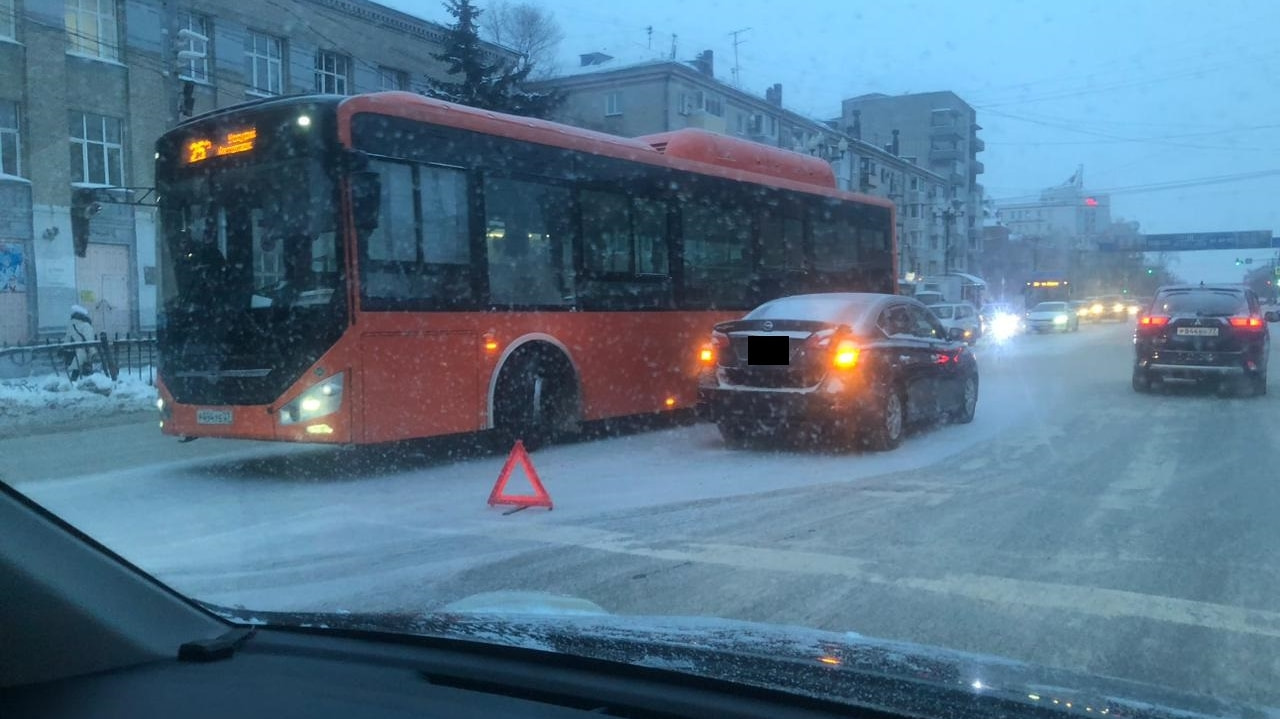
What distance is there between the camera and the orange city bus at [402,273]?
28.9ft

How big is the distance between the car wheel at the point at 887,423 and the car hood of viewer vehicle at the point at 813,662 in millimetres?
7411

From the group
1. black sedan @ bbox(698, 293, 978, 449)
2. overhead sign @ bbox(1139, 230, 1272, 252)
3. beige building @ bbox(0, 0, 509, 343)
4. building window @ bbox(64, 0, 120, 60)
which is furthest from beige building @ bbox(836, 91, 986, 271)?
black sedan @ bbox(698, 293, 978, 449)

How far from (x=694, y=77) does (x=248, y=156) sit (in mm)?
41583

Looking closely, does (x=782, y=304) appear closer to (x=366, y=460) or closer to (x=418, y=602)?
(x=366, y=460)

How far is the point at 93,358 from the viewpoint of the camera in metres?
18.3

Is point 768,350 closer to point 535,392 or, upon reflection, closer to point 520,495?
point 535,392

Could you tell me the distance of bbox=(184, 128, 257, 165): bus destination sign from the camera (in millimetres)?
9172

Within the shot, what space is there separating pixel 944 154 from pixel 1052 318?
52.4 meters

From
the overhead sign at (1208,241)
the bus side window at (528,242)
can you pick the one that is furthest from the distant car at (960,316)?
the overhead sign at (1208,241)

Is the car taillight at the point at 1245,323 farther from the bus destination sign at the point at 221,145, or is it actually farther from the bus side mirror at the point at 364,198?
the bus destination sign at the point at 221,145

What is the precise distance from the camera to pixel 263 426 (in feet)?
29.3

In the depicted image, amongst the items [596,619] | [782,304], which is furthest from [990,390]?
[596,619]

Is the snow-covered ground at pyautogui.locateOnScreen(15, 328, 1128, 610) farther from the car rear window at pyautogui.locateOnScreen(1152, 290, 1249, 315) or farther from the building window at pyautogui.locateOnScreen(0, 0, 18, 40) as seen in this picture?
the building window at pyautogui.locateOnScreen(0, 0, 18, 40)

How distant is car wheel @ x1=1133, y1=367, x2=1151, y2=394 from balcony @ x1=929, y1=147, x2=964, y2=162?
8217 cm
